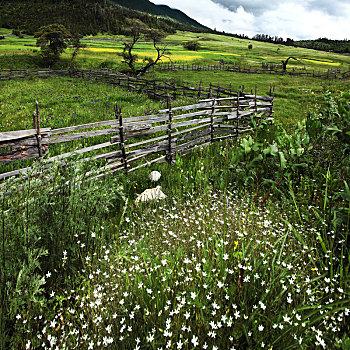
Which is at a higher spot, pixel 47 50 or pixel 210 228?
pixel 47 50

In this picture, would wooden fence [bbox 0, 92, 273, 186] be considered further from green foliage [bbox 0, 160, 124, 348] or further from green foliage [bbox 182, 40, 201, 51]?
green foliage [bbox 182, 40, 201, 51]

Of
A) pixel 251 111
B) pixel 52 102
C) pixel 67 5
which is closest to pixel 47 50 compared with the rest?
pixel 52 102

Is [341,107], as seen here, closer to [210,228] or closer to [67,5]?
[210,228]

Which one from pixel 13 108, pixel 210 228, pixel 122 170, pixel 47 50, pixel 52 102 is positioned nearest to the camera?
pixel 210 228

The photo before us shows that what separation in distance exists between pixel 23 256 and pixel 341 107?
6445 mm

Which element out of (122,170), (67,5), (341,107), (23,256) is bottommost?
(122,170)

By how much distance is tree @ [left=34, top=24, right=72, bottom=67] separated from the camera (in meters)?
36.0

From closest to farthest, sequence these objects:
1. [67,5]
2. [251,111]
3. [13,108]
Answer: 1. [251,111]
2. [13,108]
3. [67,5]

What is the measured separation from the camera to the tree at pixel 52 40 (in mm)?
36031

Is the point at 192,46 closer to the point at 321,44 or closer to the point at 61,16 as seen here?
the point at 61,16

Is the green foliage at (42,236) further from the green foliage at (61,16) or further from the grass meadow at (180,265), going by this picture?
the green foliage at (61,16)

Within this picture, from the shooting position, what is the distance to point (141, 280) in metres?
2.48

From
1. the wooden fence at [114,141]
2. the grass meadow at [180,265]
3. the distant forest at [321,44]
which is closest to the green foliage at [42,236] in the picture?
the grass meadow at [180,265]

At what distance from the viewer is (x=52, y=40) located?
36.6 m
